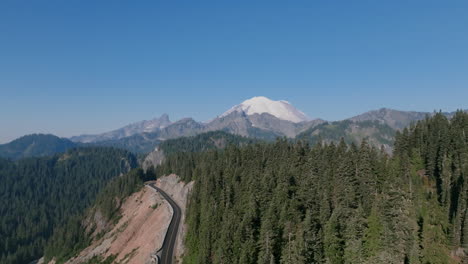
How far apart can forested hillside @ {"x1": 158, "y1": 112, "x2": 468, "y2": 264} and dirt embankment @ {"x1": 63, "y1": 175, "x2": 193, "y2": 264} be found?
42.6 ft

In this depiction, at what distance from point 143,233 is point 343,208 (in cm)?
7260

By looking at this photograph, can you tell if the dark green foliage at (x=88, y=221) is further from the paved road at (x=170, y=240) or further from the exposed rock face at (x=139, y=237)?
the paved road at (x=170, y=240)

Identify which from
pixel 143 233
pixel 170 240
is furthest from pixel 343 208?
pixel 143 233

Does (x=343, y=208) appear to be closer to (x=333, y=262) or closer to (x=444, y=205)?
(x=333, y=262)

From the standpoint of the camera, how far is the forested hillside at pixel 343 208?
159 feet

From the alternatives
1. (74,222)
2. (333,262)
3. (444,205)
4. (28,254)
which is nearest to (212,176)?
(333,262)

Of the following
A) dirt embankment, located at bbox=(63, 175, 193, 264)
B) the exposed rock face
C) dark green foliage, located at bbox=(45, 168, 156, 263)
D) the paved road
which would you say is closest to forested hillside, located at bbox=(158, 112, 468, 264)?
the paved road

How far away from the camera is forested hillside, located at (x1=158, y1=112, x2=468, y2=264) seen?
48581 mm

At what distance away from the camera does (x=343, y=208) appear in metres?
55.6

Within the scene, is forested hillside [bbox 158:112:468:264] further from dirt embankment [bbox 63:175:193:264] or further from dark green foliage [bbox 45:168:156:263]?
dark green foliage [bbox 45:168:156:263]

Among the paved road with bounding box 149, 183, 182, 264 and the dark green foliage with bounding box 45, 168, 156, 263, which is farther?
the dark green foliage with bounding box 45, 168, 156, 263

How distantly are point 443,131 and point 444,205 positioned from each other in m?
29.1

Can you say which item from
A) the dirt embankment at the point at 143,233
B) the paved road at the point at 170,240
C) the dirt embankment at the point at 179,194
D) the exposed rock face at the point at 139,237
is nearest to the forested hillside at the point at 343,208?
the dirt embankment at the point at 179,194

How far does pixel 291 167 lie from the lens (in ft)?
276
